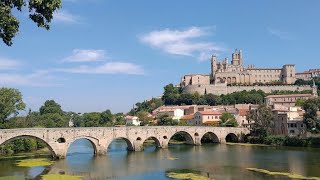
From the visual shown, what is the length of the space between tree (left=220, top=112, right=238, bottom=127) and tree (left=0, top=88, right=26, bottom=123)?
129 feet

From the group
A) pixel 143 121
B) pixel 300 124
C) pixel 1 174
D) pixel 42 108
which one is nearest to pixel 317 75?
pixel 143 121

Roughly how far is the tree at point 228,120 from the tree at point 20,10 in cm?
6451

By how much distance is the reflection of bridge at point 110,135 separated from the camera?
142 ft

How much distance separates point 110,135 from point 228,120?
34387mm

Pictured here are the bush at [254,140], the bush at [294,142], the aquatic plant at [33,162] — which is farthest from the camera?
the bush at [254,140]

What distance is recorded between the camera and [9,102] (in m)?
52.5

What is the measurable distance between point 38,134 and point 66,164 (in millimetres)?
5849

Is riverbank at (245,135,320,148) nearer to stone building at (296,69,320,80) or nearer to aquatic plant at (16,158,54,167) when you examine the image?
aquatic plant at (16,158,54,167)

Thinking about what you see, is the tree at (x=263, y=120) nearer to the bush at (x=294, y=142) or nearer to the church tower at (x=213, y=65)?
the bush at (x=294, y=142)

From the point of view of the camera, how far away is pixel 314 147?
5503cm

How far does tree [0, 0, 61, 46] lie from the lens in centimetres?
1312

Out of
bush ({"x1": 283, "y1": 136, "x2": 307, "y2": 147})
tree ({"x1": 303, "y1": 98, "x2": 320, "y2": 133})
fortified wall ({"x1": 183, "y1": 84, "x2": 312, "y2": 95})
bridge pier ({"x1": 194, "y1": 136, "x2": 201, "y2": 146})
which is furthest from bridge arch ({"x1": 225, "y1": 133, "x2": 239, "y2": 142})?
fortified wall ({"x1": 183, "y1": 84, "x2": 312, "y2": 95})

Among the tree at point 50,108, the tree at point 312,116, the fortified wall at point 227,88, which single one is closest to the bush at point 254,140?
the tree at point 312,116

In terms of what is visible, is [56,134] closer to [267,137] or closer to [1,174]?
[1,174]
